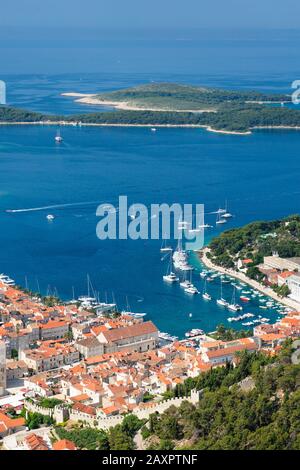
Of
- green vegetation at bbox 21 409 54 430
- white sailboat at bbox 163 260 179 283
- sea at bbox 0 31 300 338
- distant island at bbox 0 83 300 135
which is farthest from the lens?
distant island at bbox 0 83 300 135

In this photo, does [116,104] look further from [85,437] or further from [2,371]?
[85,437]

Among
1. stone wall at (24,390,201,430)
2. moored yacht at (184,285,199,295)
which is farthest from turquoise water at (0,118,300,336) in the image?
stone wall at (24,390,201,430)

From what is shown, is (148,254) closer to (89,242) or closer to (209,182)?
(89,242)

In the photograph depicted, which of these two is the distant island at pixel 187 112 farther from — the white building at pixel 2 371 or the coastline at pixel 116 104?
the white building at pixel 2 371

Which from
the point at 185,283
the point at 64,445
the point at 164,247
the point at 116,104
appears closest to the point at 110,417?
the point at 64,445

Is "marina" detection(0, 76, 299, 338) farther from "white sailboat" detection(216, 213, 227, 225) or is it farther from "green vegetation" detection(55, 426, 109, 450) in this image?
"green vegetation" detection(55, 426, 109, 450)

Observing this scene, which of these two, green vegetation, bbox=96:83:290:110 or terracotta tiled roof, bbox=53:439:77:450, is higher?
green vegetation, bbox=96:83:290:110
